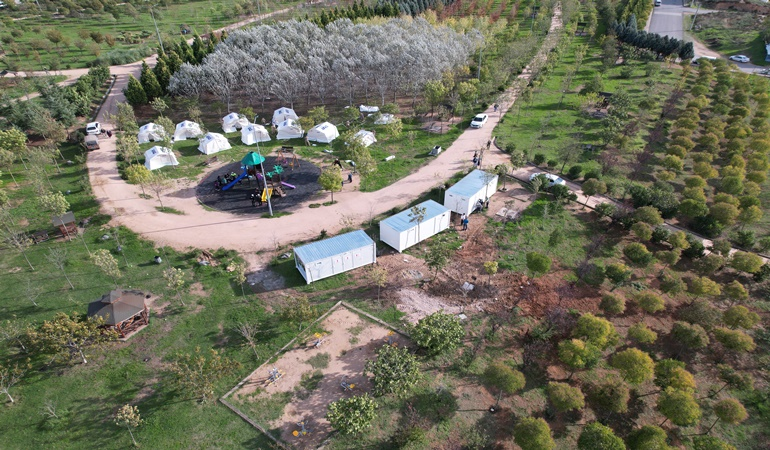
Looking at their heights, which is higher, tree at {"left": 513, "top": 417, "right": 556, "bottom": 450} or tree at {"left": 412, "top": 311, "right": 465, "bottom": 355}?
tree at {"left": 412, "top": 311, "right": 465, "bottom": 355}

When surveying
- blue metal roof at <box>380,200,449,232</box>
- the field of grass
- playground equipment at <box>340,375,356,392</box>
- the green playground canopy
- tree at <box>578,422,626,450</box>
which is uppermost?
the field of grass

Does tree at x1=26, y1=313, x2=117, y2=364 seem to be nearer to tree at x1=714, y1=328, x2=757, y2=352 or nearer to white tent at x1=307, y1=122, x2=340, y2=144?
white tent at x1=307, y1=122, x2=340, y2=144

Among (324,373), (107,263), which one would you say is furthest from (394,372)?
(107,263)

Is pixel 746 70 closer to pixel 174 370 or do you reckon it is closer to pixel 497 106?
pixel 497 106

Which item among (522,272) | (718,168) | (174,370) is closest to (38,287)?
(174,370)

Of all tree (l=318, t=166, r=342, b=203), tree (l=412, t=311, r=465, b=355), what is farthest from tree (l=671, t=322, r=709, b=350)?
tree (l=318, t=166, r=342, b=203)

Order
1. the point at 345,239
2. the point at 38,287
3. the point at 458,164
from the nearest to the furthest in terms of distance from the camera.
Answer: the point at 38,287, the point at 345,239, the point at 458,164

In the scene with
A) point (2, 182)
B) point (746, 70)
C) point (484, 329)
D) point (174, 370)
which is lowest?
point (484, 329)
